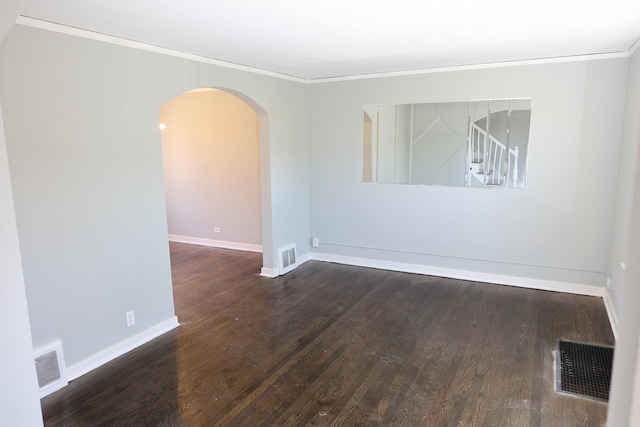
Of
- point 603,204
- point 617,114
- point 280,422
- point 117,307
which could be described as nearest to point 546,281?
point 603,204

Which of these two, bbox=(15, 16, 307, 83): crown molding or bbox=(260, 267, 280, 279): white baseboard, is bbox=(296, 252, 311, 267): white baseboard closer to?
bbox=(260, 267, 280, 279): white baseboard

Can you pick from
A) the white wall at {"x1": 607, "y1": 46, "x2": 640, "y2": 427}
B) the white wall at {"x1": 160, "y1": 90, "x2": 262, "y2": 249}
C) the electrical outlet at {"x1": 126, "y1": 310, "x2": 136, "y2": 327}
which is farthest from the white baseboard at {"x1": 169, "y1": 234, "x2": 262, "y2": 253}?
the white wall at {"x1": 607, "y1": 46, "x2": 640, "y2": 427}

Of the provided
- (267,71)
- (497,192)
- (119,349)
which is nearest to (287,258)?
(267,71)

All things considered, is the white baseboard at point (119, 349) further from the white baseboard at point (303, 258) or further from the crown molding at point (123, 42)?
the crown molding at point (123, 42)

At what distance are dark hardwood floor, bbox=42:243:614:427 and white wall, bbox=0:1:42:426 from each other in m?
0.95

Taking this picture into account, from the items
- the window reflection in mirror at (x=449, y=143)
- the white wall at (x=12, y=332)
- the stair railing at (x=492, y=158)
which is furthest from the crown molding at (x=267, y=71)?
the white wall at (x=12, y=332)

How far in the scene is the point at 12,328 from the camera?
1.59 meters

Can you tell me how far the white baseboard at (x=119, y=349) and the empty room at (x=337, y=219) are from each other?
0.01 m

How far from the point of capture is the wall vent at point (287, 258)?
16.8 feet

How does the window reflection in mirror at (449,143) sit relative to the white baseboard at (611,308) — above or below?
above

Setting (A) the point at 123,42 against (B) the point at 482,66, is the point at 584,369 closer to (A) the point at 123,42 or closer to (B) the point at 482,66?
(B) the point at 482,66

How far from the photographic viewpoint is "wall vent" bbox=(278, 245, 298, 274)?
5.13 m

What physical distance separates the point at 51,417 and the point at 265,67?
3.53m

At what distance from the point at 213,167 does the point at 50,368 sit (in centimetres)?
404
